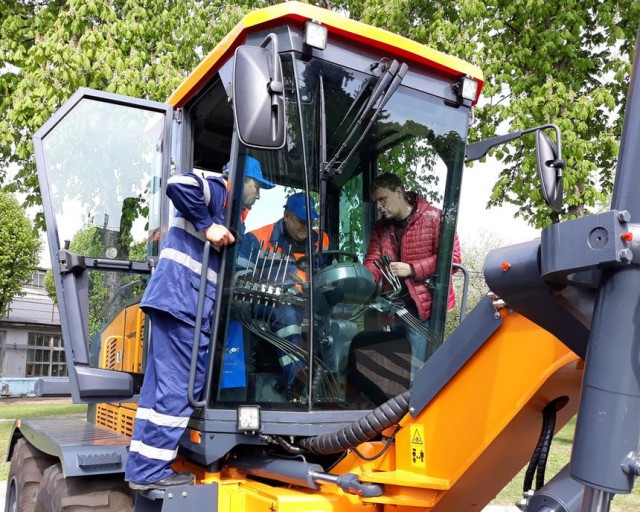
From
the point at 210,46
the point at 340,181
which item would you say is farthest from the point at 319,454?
the point at 210,46

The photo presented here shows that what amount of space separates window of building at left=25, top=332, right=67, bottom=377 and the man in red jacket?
1379 inches

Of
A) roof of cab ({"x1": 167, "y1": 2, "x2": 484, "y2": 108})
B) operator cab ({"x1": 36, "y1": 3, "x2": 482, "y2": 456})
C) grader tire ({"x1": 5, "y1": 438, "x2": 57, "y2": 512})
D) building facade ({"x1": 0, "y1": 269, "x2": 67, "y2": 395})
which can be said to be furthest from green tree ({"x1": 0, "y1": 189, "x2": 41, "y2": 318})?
roof of cab ({"x1": 167, "y1": 2, "x2": 484, "y2": 108})

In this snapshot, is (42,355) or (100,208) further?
(42,355)

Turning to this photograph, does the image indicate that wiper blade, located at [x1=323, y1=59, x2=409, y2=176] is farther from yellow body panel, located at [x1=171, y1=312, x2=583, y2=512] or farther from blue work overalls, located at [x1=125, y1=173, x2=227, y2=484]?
yellow body panel, located at [x1=171, y1=312, x2=583, y2=512]

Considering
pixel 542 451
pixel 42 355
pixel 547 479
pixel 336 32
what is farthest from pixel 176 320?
pixel 42 355

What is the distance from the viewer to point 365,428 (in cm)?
285

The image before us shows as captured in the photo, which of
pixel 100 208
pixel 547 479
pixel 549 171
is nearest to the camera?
pixel 549 171

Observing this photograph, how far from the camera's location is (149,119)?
13.2 feet

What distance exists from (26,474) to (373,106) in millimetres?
3205

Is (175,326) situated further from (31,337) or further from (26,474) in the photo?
(31,337)

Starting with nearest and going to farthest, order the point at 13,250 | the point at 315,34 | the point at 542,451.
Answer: the point at 542,451, the point at 315,34, the point at 13,250

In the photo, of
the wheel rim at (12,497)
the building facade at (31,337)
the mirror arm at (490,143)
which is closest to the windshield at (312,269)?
the mirror arm at (490,143)

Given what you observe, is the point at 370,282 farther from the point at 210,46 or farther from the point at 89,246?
the point at 210,46

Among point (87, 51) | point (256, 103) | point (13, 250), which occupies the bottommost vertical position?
point (256, 103)
